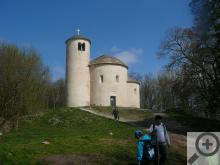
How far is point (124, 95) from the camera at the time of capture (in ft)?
175

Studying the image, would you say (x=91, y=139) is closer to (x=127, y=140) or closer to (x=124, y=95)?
(x=127, y=140)

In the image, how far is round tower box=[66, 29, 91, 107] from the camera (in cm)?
5253

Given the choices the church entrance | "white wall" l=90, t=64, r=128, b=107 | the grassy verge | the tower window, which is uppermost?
the tower window

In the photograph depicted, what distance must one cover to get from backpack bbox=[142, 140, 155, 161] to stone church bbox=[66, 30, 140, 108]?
129 ft

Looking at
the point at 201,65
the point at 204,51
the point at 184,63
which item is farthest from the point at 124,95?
the point at 204,51

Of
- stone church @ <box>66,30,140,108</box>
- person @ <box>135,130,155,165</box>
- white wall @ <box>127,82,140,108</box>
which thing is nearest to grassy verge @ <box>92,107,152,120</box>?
stone church @ <box>66,30,140,108</box>

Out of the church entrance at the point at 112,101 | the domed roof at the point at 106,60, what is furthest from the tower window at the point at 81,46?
the church entrance at the point at 112,101

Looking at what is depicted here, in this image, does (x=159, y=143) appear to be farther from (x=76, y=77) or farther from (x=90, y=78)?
(x=90, y=78)

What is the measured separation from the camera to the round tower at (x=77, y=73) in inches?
2068

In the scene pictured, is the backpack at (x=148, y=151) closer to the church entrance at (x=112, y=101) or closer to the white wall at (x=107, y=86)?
the white wall at (x=107, y=86)

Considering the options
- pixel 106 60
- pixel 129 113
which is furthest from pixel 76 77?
pixel 129 113

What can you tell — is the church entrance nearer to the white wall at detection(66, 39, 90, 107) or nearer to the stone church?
the stone church

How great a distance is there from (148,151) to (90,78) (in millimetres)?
41801

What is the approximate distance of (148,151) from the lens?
40.9ft
